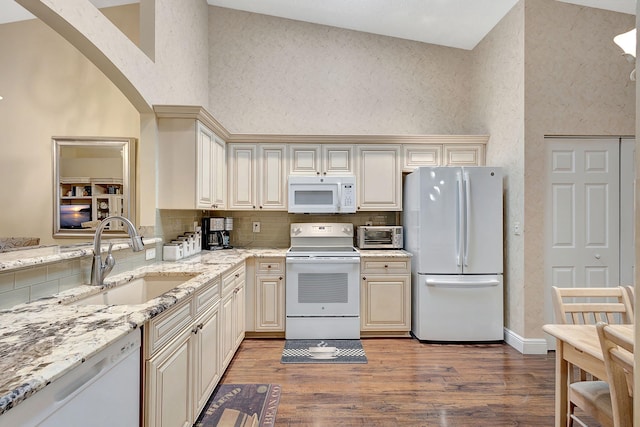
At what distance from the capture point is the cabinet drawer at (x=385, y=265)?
11.4 ft

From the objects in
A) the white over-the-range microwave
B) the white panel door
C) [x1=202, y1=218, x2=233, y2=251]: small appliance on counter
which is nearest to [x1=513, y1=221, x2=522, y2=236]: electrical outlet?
the white panel door

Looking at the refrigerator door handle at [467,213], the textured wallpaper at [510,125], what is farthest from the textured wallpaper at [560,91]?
the refrigerator door handle at [467,213]

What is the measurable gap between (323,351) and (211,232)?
1.81m

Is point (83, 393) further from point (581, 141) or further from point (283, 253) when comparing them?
point (581, 141)

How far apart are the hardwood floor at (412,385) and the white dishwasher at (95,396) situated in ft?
3.72

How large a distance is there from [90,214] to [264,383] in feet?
7.88

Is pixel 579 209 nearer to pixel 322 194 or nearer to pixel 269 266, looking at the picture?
pixel 322 194

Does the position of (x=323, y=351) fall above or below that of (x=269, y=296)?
below

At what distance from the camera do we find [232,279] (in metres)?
2.82

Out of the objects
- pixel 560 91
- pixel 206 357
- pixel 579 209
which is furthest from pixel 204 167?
pixel 579 209

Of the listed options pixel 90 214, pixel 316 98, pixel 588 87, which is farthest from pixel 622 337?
pixel 90 214

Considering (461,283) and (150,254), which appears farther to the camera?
(461,283)

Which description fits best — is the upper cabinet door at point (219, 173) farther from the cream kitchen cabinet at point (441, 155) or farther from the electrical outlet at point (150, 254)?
the cream kitchen cabinet at point (441, 155)

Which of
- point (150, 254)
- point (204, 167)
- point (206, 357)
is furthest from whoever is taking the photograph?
point (204, 167)
